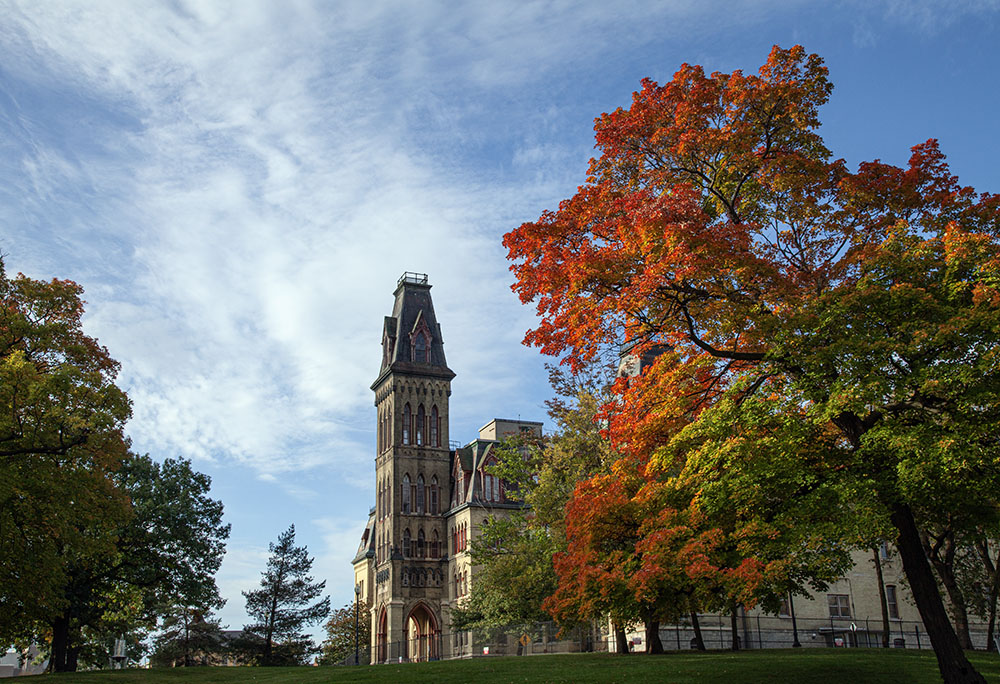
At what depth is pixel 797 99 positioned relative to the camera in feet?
63.0

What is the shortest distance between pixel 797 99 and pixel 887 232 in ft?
11.9

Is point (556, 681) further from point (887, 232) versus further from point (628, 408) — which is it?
point (887, 232)

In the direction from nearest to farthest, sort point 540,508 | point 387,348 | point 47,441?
point 47,441
point 540,508
point 387,348

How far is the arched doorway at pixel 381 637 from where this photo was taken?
68.6 meters

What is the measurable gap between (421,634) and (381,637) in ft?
11.2

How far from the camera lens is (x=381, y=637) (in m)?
71.2

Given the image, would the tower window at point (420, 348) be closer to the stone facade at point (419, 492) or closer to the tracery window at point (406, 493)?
the stone facade at point (419, 492)

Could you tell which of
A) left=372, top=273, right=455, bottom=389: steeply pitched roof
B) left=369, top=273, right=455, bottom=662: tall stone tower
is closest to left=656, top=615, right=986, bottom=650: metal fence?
left=369, top=273, right=455, bottom=662: tall stone tower

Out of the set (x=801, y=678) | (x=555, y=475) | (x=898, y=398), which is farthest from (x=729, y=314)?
(x=555, y=475)

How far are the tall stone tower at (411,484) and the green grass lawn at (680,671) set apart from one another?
127 ft

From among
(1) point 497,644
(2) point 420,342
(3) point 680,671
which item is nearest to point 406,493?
(2) point 420,342

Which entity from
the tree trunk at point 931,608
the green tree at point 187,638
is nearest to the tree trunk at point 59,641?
the green tree at point 187,638

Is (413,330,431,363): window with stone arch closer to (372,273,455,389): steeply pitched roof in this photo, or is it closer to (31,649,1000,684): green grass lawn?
(372,273,455,389): steeply pitched roof

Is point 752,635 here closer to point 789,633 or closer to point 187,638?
point 789,633
